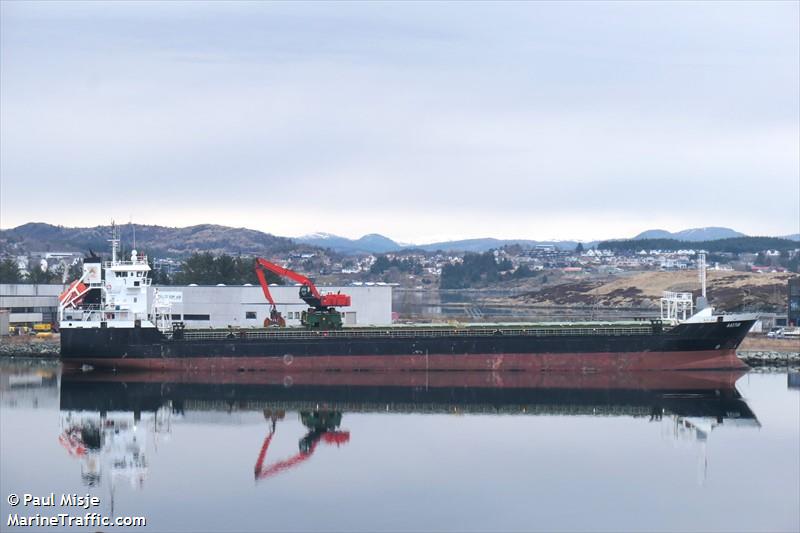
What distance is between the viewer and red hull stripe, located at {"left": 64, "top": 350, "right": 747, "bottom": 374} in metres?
52.8

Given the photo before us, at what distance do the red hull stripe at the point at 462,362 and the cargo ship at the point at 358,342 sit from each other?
0.05 m

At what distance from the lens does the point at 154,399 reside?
1865 inches

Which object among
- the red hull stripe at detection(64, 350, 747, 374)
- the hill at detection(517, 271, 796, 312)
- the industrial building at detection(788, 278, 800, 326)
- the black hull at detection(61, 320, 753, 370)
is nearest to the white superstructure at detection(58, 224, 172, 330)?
the black hull at detection(61, 320, 753, 370)

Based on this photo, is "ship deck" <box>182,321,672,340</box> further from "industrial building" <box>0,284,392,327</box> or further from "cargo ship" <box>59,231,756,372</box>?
"industrial building" <box>0,284,392,327</box>

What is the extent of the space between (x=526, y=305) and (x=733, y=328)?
96041 millimetres

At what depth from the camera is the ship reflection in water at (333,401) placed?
1501 inches

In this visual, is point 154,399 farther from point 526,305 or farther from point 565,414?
point 526,305

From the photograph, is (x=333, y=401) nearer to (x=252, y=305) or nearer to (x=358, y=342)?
(x=358, y=342)

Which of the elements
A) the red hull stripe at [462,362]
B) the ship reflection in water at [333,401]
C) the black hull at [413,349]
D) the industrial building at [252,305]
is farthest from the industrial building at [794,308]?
the industrial building at [252,305]

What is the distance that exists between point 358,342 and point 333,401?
331 inches

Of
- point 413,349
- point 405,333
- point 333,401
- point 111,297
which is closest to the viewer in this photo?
point 333,401

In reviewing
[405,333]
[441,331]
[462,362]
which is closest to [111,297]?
[405,333]

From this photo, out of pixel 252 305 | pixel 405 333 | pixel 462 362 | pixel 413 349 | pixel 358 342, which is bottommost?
pixel 462 362

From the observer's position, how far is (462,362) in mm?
53781
